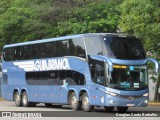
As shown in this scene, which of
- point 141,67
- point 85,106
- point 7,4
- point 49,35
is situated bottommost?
point 85,106

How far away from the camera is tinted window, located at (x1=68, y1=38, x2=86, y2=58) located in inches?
912

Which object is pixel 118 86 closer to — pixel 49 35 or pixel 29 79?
pixel 29 79

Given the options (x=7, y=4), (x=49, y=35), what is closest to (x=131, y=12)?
(x=49, y=35)

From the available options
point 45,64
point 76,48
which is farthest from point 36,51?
point 76,48

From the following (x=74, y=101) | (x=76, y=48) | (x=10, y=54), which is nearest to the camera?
(x=76, y=48)

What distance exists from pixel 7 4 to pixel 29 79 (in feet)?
49.4

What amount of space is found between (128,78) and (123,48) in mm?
1490

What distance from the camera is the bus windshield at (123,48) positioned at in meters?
22.0

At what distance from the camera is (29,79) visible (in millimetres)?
28547

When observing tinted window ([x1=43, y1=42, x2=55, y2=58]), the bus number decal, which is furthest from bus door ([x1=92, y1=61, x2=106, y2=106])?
tinted window ([x1=43, y1=42, x2=55, y2=58])

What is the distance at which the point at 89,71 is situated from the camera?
22.6 meters

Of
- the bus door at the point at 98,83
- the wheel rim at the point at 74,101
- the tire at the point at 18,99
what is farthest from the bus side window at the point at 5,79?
the bus door at the point at 98,83

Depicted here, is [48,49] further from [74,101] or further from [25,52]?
[74,101]

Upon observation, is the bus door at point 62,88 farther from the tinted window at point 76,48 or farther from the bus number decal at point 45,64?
the tinted window at point 76,48
